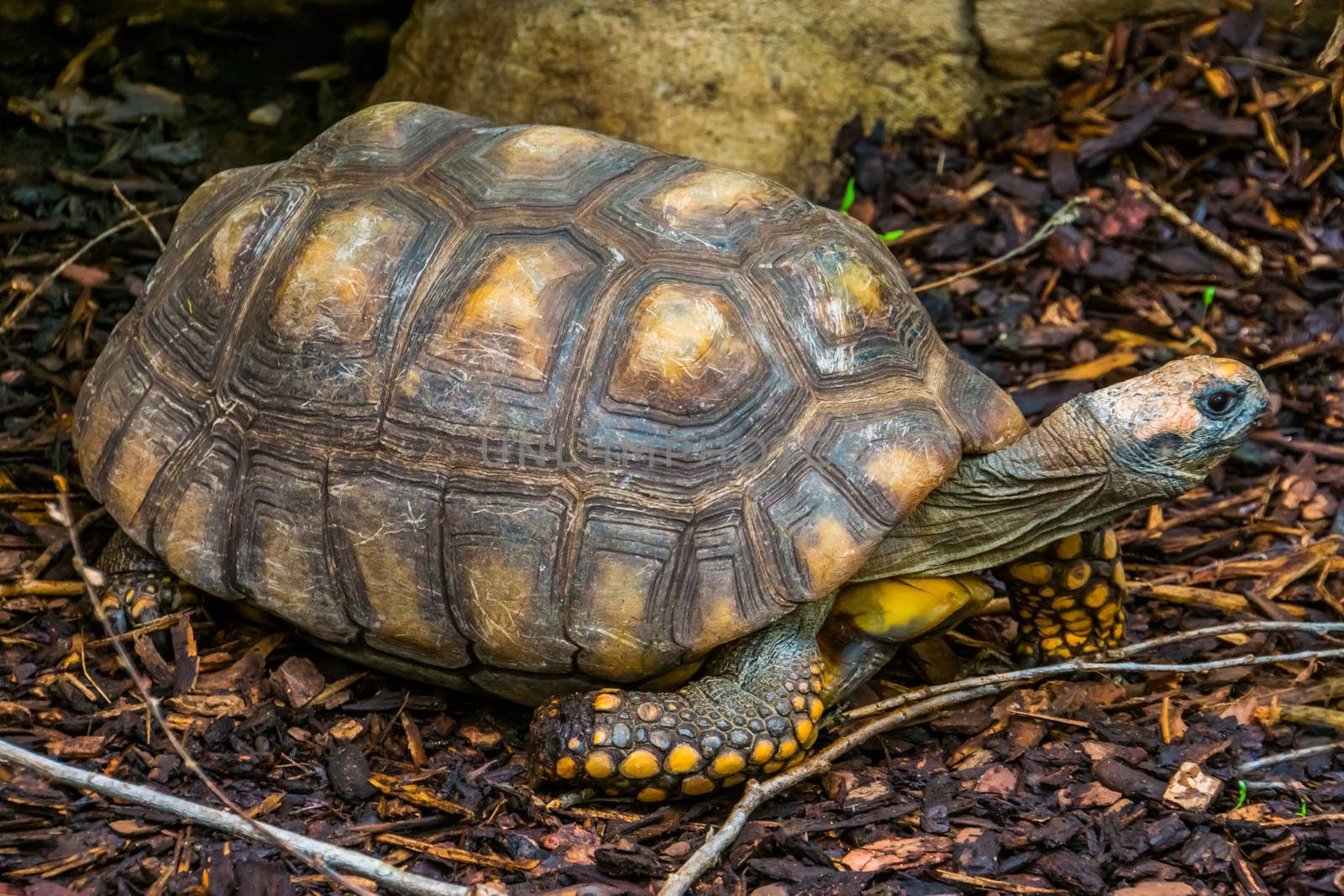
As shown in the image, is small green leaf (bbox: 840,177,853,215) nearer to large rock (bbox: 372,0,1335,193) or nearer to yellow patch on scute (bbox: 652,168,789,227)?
large rock (bbox: 372,0,1335,193)

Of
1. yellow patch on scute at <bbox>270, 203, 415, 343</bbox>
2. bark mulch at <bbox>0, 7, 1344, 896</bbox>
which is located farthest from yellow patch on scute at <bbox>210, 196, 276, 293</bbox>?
bark mulch at <bbox>0, 7, 1344, 896</bbox>

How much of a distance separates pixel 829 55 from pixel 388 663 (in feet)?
11.0

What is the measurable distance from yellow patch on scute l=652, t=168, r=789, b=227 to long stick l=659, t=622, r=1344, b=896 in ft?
4.72

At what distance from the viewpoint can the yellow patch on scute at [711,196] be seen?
360 cm

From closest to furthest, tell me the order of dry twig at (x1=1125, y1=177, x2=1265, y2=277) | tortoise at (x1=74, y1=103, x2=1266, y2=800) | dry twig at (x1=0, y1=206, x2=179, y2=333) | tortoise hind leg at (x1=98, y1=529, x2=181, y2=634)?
1. tortoise at (x1=74, y1=103, x2=1266, y2=800)
2. tortoise hind leg at (x1=98, y1=529, x2=181, y2=634)
3. dry twig at (x1=0, y1=206, x2=179, y2=333)
4. dry twig at (x1=1125, y1=177, x2=1265, y2=277)

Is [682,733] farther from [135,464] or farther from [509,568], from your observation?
[135,464]

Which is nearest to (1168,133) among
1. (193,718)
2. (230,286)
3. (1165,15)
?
(1165,15)

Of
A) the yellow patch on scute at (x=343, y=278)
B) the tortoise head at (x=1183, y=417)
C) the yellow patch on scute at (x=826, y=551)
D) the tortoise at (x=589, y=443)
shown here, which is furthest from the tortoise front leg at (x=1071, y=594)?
the yellow patch on scute at (x=343, y=278)

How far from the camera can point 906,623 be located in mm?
3717

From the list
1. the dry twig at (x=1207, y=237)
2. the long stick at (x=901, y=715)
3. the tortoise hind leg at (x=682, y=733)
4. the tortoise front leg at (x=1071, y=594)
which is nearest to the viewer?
the long stick at (x=901, y=715)

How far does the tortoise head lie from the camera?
362 centimetres

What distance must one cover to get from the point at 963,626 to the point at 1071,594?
1.61ft

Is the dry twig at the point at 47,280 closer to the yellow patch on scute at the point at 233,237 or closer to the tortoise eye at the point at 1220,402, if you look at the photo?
the yellow patch on scute at the point at 233,237

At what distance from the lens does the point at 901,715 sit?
351 centimetres
